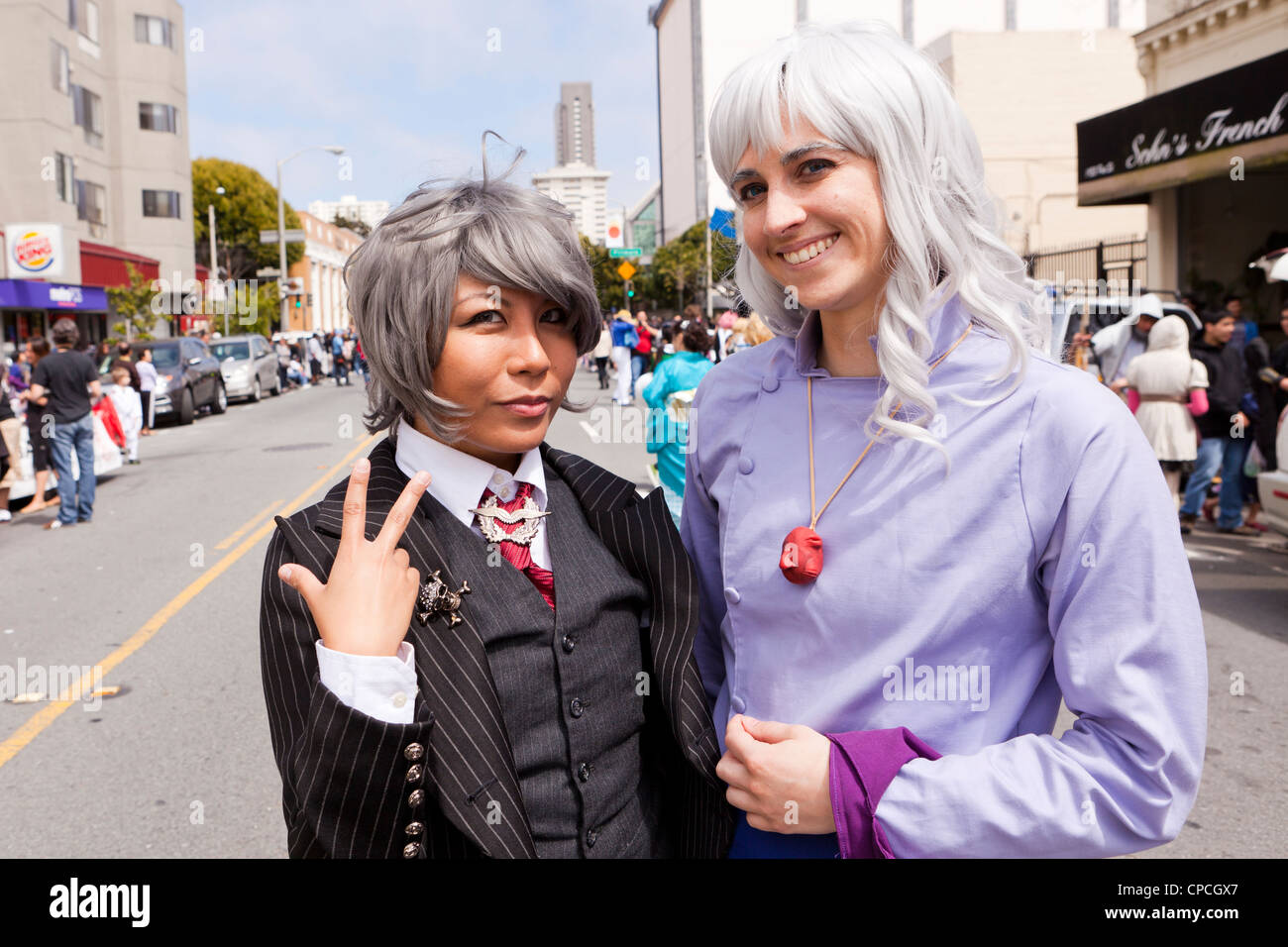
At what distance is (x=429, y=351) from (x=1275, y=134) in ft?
50.0

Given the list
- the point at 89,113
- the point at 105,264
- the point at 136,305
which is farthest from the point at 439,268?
the point at 89,113

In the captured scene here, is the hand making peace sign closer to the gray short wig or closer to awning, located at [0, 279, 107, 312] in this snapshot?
the gray short wig

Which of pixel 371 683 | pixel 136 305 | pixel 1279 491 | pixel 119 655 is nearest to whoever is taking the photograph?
pixel 371 683

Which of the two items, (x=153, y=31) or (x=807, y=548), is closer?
(x=807, y=548)

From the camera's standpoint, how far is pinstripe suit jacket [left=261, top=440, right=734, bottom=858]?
1.41m

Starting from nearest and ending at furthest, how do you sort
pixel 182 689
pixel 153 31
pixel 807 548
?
pixel 807 548, pixel 182 689, pixel 153 31

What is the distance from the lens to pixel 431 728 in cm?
144

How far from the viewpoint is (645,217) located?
137 metres

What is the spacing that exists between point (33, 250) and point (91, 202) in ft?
25.7

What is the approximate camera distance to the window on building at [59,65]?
103 feet

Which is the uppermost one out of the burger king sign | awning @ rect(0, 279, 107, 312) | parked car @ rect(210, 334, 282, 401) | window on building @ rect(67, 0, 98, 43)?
window on building @ rect(67, 0, 98, 43)

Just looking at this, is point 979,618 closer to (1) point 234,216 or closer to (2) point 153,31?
(2) point 153,31

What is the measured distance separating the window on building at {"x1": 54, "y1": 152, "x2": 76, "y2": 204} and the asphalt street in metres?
24.4

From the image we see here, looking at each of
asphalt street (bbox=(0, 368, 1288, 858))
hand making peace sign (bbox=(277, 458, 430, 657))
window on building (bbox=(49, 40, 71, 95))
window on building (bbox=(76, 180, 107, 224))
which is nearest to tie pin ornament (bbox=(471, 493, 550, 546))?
hand making peace sign (bbox=(277, 458, 430, 657))
